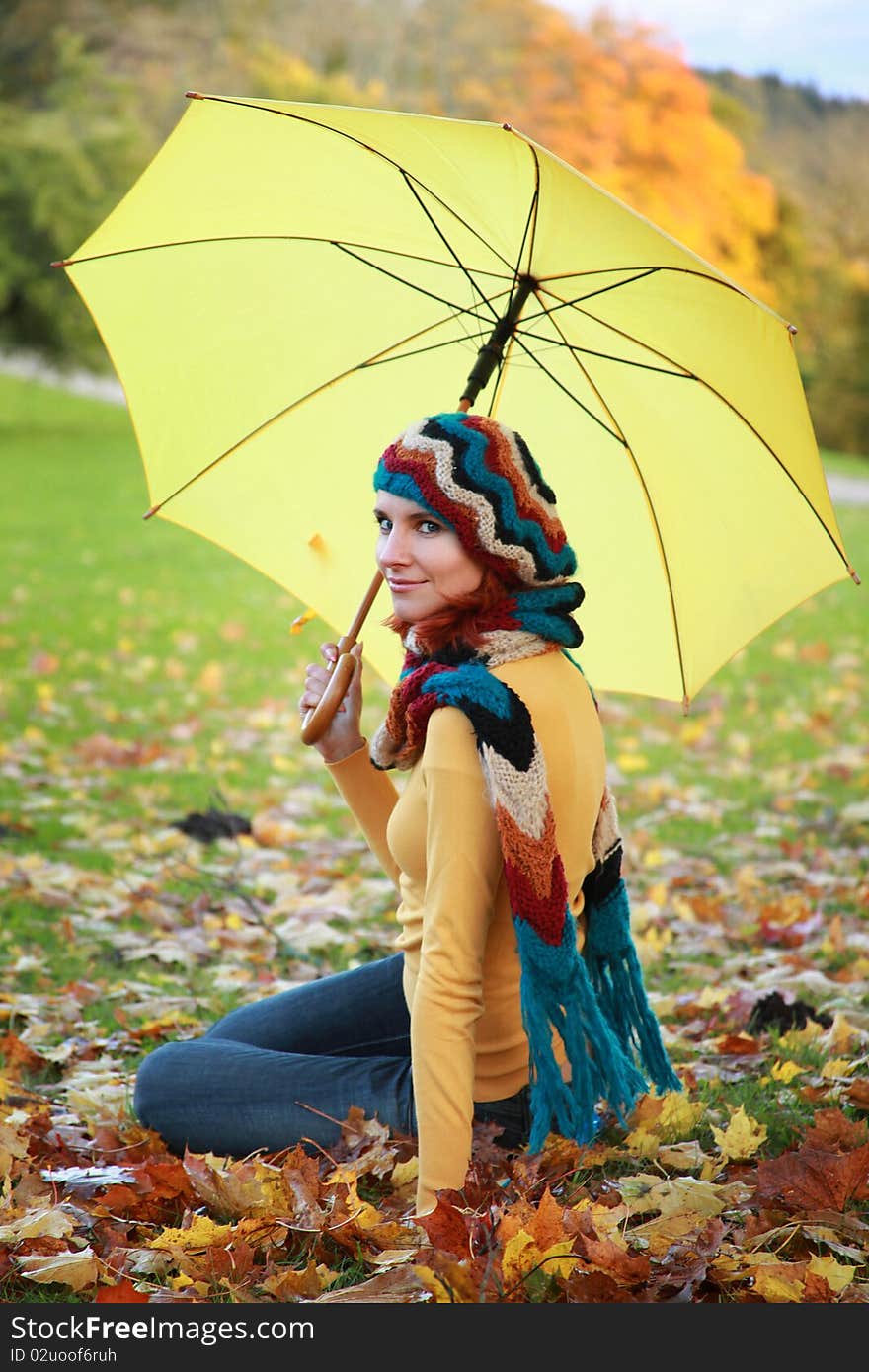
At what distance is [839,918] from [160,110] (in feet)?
88.8

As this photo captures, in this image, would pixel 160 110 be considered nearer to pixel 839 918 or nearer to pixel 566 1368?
pixel 839 918

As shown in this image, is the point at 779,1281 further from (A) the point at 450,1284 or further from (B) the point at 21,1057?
(B) the point at 21,1057

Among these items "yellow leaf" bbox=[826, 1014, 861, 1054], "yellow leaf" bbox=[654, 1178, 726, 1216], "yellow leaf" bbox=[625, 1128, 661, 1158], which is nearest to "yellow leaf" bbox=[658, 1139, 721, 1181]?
"yellow leaf" bbox=[625, 1128, 661, 1158]

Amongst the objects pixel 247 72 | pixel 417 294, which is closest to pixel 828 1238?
pixel 417 294

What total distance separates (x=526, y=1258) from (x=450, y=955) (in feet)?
1.72

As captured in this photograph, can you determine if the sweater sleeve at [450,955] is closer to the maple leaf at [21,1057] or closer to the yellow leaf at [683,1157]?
the yellow leaf at [683,1157]

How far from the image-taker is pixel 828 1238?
8.29 ft

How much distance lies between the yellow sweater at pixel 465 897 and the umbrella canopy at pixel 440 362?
59cm

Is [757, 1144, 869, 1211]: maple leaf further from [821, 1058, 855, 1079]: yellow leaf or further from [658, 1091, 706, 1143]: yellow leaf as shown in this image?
[821, 1058, 855, 1079]: yellow leaf

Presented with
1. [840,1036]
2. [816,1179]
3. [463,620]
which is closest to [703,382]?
[463,620]

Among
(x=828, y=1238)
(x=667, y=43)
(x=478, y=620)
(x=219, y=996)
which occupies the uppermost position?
(x=667, y=43)

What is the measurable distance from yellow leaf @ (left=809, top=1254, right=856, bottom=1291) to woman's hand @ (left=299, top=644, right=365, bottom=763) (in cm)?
131

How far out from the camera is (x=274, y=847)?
5781 millimetres

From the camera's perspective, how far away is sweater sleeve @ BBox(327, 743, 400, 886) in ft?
9.56
